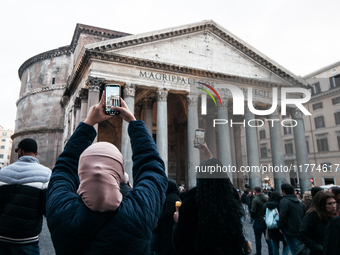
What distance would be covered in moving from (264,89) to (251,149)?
4.56 meters

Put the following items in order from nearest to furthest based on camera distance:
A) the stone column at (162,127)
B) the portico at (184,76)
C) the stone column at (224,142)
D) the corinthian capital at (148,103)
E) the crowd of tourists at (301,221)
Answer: the crowd of tourists at (301,221) → the portico at (184,76) → the stone column at (162,127) → the stone column at (224,142) → the corinthian capital at (148,103)

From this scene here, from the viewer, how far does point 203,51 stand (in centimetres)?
1552

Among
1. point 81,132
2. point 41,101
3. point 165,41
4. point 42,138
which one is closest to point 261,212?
point 81,132

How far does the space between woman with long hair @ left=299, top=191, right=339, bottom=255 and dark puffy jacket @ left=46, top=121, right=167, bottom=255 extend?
2424 millimetres

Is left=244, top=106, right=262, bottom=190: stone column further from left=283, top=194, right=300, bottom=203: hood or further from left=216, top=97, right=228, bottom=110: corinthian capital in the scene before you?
left=283, top=194, right=300, bottom=203: hood

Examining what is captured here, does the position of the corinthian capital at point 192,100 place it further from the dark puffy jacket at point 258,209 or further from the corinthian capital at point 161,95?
the dark puffy jacket at point 258,209

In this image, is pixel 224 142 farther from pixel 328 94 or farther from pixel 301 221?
pixel 301 221

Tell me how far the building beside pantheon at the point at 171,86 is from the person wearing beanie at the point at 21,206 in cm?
733

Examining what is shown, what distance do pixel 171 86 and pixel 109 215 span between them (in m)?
13.4

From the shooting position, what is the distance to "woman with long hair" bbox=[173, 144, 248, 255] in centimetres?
165

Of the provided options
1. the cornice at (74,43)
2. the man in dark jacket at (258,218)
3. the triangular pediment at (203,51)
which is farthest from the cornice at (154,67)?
the man in dark jacket at (258,218)

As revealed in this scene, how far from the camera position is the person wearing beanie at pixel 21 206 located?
8.10 ft

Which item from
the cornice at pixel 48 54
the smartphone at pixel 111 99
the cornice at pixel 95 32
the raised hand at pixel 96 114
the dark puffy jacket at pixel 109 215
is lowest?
the dark puffy jacket at pixel 109 215

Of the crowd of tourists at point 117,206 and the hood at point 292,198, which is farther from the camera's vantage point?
the hood at point 292,198
